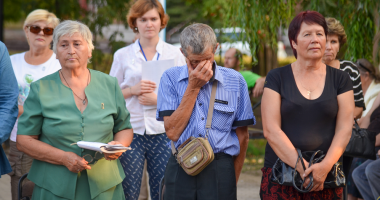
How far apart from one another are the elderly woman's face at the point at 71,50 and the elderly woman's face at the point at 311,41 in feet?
5.06

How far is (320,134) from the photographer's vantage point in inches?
118

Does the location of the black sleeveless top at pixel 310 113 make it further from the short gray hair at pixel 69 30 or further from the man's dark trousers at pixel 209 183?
the short gray hair at pixel 69 30

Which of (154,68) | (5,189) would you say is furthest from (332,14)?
(5,189)

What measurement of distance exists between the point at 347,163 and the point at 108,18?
24.7 feet

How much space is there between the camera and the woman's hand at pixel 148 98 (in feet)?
12.8

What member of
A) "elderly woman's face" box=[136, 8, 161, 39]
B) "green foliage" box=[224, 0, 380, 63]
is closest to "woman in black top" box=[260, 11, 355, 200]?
"elderly woman's face" box=[136, 8, 161, 39]

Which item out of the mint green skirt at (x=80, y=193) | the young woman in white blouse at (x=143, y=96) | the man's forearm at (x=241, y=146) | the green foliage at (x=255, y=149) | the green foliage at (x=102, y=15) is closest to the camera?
the mint green skirt at (x=80, y=193)

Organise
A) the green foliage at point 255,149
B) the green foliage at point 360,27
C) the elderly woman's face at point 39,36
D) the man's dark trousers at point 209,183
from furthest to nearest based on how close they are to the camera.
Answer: the green foliage at point 255,149 < the green foliage at point 360,27 < the elderly woman's face at point 39,36 < the man's dark trousers at point 209,183

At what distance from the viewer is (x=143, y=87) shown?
3871 millimetres

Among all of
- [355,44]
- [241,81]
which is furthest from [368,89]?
[241,81]

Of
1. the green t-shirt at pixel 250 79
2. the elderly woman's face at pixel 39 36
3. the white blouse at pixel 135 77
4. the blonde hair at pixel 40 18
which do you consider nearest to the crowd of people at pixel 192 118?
the white blouse at pixel 135 77

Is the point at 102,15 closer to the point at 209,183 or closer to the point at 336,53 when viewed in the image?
the point at 336,53

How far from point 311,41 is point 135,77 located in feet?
5.51

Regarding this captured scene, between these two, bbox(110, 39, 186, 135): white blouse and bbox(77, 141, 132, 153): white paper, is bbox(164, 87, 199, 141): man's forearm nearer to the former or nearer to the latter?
bbox(77, 141, 132, 153): white paper
